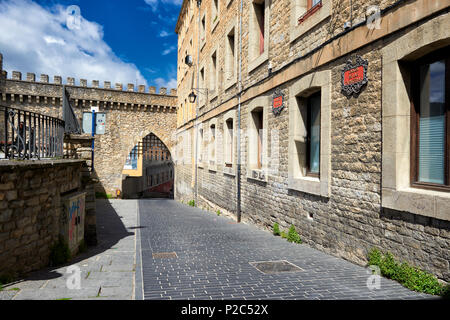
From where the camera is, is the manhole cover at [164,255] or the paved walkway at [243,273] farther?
the manhole cover at [164,255]

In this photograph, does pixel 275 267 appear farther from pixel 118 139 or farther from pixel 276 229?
→ pixel 118 139

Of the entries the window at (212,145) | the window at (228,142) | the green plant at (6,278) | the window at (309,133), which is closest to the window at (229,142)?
the window at (228,142)

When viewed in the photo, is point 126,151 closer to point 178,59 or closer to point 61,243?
point 178,59

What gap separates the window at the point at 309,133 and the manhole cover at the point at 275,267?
4.69 feet

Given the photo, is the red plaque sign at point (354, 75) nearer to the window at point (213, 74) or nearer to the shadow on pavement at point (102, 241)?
the shadow on pavement at point (102, 241)

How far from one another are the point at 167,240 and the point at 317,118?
4186 mm

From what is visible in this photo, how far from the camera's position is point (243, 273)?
15.7 feet

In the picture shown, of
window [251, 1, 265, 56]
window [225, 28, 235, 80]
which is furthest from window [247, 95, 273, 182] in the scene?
window [225, 28, 235, 80]

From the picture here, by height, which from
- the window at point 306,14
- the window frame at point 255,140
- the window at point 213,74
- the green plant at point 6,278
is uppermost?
the window at point 213,74

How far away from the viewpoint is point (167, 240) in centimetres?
738

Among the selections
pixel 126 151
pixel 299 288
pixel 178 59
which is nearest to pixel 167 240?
pixel 299 288

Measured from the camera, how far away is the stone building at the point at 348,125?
157 inches

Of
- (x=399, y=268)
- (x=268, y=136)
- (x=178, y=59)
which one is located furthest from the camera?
(x=178, y=59)

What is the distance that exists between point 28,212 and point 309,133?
5.26m
